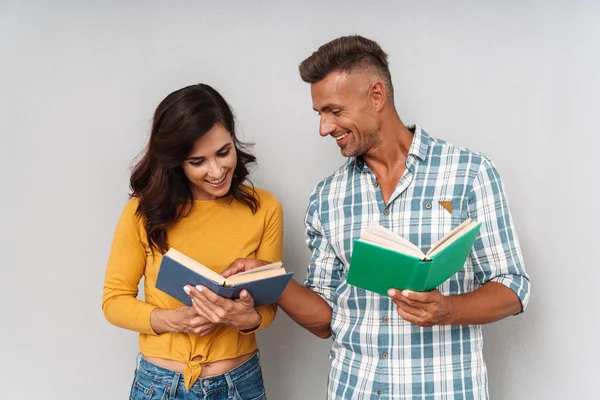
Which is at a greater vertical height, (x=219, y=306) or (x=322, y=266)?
(x=322, y=266)

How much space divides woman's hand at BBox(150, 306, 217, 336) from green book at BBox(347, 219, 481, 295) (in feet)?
1.76

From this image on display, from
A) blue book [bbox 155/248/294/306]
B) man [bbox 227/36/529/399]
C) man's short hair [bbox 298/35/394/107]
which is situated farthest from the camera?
man's short hair [bbox 298/35/394/107]

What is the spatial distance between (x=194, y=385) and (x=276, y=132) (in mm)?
1108

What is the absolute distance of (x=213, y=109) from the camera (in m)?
2.02

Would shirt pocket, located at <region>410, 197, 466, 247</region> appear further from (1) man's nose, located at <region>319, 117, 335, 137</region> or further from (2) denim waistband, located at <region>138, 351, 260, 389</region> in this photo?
(2) denim waistband, located at <region>138, 351, 260, 389</region>

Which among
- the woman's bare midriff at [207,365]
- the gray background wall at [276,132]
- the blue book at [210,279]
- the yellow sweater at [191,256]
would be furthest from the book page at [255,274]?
the gray background wall at [276,132]

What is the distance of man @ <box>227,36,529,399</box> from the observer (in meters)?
1.85

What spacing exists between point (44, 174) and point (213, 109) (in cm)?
117

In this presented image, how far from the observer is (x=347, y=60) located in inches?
77.4

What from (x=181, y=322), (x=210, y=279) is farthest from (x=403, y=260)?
(x=181, y=322)

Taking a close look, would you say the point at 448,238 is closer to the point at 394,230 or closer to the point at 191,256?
the point at 394,230

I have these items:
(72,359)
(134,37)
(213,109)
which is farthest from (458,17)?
(72,359)

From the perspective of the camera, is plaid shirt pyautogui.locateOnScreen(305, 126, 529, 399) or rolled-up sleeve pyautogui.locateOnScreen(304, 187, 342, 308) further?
rolled-up sleeve pyautogui.locateOnScreen(304, 187, 342, 308)

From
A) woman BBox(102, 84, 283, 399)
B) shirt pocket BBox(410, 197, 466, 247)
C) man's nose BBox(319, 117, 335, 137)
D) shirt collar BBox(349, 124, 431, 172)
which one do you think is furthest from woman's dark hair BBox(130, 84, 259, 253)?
shirt pocket BBox(410, 197, 466, 247)
